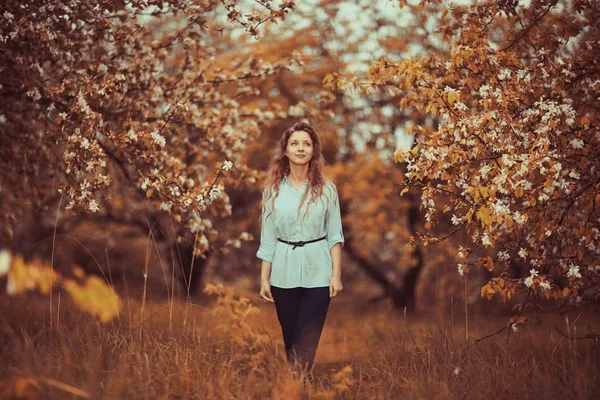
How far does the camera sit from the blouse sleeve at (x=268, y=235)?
17.2 ft

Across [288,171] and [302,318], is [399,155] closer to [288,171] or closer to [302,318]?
[288,171]

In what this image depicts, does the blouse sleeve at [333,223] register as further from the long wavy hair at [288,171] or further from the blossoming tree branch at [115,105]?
the blossoming tree branch at [115,105]

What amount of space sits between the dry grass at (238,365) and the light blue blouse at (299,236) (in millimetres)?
458

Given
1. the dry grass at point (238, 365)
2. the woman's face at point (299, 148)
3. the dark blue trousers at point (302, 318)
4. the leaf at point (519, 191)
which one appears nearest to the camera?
the dry grass at point (238, 365)

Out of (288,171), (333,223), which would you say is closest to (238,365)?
(333,223)

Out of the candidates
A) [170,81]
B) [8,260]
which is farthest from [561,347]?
[170,81]

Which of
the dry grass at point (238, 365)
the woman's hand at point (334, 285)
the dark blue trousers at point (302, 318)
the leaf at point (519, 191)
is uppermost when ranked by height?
the leaf at point (519, 191)

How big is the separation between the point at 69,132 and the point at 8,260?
159 centimetres

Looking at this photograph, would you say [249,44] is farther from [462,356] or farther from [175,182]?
[462,356]

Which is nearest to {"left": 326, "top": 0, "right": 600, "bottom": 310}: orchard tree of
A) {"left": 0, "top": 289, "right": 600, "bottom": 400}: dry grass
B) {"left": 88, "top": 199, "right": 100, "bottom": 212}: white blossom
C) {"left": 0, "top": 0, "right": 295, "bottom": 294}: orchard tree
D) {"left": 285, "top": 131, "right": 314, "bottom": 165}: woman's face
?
{"left": 0, "top": 289, "right": 600, "bottom": 400}: dry grass

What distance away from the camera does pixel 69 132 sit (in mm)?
6367

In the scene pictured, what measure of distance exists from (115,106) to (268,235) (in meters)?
3.60

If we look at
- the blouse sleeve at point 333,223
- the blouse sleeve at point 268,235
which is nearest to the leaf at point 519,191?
the blouse sleeve at point 333,223

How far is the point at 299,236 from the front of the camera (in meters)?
5.17
